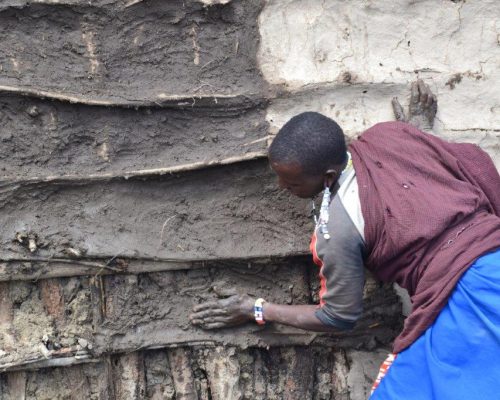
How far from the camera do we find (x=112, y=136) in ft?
8.61

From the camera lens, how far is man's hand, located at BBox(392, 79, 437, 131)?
2.71 meters

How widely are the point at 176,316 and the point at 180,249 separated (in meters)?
0.27

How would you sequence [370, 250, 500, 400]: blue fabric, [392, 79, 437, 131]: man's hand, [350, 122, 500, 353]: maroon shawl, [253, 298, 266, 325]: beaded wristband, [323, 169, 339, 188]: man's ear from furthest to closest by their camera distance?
1. [392, 79, 437, 131]: man's hand
2. [253, 298, 266, 325]: beaded wristband
3. [323, 169, 339, 188]: man's ear
4. [350, 122, 500, 353]: maroon shawl
5. [370, 250, 500, 400]: blue fabric

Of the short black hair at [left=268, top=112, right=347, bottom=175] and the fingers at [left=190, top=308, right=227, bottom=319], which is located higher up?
the short black hair at [left=268, top=112, right=347, bottom=175]

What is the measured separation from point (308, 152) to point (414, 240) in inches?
17.1

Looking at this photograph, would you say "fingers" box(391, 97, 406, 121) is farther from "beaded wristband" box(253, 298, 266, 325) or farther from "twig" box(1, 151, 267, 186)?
"beaded wristband" box(253, 298, 266, 325)

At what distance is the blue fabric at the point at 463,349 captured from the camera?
1.88m

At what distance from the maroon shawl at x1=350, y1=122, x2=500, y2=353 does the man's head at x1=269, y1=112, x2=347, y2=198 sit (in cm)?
12

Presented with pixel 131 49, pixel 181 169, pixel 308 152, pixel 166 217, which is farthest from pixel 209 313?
pixel 131 49

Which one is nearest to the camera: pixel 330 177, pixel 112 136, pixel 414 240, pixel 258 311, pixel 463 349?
pixel 463 349

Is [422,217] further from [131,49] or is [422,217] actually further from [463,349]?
[131,49]

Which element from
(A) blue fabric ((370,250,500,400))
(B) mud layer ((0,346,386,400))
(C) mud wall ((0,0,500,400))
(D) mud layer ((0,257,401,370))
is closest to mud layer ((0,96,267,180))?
(C) mud wall ((0,0,500,400))

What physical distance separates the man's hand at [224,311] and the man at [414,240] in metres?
0.35

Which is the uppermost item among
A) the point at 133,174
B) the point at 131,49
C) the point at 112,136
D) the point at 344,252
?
the point at 131,49
